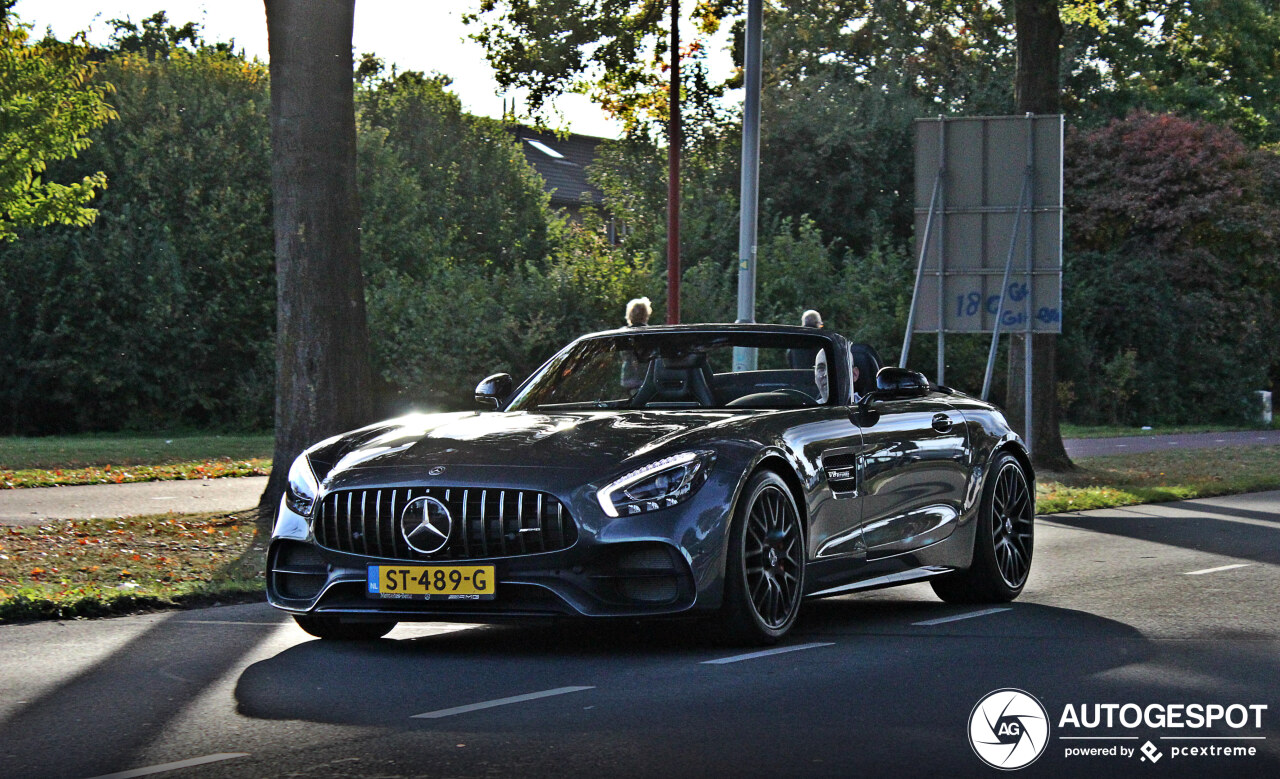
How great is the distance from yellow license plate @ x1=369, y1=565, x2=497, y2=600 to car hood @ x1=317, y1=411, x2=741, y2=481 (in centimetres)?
46

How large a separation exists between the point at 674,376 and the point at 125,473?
14.5 metres

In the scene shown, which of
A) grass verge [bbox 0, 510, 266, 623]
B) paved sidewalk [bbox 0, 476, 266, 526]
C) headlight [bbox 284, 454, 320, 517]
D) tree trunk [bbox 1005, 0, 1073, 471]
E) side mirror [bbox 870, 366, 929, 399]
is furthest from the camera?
tree trunk [bbox 1005, 0, 1073, 471]

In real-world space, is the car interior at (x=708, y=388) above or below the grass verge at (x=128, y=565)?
above

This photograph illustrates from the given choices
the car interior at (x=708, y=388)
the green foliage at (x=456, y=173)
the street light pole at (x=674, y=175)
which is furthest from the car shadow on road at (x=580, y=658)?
the green foliage at (x=456, y=173)

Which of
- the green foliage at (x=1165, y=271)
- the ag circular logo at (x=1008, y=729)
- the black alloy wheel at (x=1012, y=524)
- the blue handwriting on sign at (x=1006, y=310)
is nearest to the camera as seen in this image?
the ag circular logo at (x=1008, y=729)

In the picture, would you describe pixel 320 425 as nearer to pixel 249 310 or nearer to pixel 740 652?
pixel 740 652

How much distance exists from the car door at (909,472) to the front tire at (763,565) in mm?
814

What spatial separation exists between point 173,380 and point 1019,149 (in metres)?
21.4

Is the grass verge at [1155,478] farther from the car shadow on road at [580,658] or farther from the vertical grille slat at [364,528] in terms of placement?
the vertical grille slat at [364,528]

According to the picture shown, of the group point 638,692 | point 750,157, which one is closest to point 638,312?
point 750,157

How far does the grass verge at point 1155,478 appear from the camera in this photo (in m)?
18.4

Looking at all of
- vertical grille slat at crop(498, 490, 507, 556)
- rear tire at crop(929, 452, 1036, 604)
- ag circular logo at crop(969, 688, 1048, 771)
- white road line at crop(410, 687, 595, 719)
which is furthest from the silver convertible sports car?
ag circular logo at crop(969, 688, 1048, 771)

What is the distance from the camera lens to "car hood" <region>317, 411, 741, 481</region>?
7.52 metres

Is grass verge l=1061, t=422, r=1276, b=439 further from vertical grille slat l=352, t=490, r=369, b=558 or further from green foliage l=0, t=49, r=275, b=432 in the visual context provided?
vertical grille slat l=352, t=490, r=369, b=558
